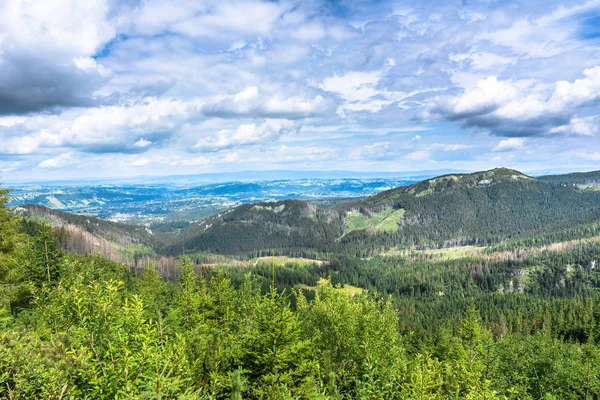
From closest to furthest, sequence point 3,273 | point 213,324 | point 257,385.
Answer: point 257,385 → point 3,273 → point 213,324

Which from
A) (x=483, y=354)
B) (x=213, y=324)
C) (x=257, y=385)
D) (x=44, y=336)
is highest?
(x=44, y=336)

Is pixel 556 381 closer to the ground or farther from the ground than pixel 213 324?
closer to the ground

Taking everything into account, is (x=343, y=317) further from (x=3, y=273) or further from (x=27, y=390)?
(x=3, y=273)

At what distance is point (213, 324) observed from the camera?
182 feet

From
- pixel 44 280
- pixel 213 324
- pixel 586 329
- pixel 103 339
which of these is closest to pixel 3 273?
pixel 44 280

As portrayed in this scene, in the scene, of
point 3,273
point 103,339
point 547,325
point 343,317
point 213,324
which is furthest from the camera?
point 547,325

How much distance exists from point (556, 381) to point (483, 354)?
1201cm

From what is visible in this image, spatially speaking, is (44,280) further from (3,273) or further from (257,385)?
(257,385)

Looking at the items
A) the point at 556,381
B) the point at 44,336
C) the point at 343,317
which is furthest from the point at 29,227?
the point at 556,381

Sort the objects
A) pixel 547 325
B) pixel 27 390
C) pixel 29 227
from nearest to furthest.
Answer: pixel 27 390 < pixel 547 325 < pixel 29 227

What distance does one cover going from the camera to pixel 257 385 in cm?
2525

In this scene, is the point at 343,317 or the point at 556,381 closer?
the point at 343,317

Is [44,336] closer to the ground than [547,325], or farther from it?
farther from it

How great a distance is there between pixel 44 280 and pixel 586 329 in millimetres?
170293
